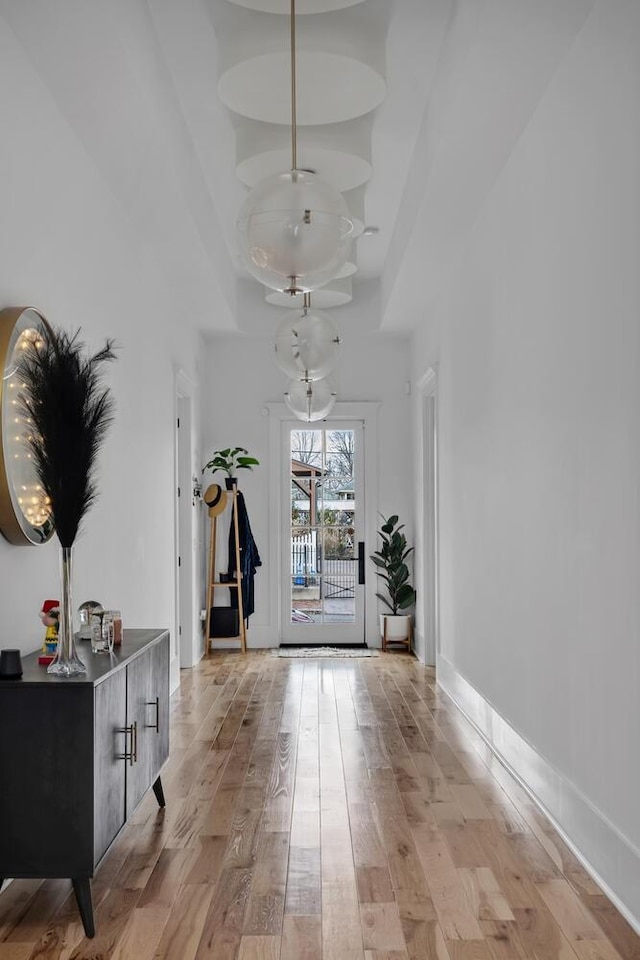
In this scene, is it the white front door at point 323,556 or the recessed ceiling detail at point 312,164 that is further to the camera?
the white front door at point 323,556

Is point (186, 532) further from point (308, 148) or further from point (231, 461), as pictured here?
point (308, 148)

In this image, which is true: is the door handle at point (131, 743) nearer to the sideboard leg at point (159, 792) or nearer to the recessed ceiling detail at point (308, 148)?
the sideboard leg at point (159, 792)

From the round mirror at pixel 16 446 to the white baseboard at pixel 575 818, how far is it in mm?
2187

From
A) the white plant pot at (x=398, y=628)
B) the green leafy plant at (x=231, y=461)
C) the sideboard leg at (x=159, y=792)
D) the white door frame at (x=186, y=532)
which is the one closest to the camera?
the sideboard leg at (x=159, y=792)

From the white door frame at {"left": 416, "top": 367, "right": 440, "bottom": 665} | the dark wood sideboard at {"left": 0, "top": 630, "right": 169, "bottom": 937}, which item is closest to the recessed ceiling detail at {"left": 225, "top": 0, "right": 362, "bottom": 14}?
the dark wood sideboard at {"left": 0, "top": 630, "right": 169, "bottom": 937}

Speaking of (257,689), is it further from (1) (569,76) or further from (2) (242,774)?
(1) (569,76)

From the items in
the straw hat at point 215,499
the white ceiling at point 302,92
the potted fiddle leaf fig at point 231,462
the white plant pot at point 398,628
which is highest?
the white ceiling at point 302,92

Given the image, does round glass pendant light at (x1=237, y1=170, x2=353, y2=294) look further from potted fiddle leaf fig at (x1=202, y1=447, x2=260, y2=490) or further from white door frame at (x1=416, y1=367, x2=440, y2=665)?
potted fiddle leaf fig at (x1=202, y1=447, x2=260, y2=490)

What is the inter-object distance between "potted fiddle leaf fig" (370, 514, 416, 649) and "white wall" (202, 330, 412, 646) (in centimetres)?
33

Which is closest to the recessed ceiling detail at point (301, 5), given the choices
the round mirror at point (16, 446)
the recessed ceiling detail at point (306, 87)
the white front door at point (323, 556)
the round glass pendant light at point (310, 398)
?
the recessed ceiling detail at point (306, 87)

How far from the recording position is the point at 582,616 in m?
3.22

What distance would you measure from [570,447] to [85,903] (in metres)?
2.26

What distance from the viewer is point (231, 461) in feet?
27.4

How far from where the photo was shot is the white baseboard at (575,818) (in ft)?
8.93
